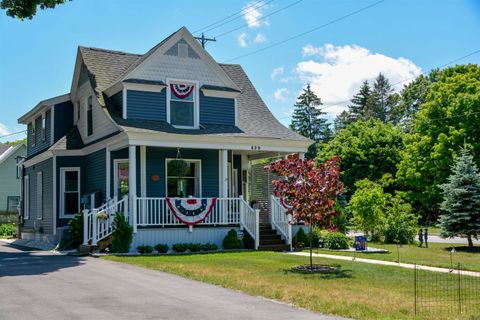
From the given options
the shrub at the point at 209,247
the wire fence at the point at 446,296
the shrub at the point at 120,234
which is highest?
the shrub at the point at 120,234

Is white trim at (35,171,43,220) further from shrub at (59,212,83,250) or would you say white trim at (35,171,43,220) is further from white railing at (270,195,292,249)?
white railing at (270,195,292,249)

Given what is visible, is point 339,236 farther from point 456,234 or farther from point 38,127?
point 38,127

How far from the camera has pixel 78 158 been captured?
25688mm

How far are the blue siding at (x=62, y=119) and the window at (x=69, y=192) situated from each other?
2.19m

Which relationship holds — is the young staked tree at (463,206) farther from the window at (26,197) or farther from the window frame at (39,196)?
the window at (26,197)

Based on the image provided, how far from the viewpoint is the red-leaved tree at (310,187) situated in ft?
50.2

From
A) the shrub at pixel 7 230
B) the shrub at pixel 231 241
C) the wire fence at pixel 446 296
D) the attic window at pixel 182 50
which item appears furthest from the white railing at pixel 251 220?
the shrub at pixel 7 230

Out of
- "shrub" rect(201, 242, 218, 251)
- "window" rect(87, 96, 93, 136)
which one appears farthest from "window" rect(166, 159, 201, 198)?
"window" rect(87, 96, 93, 136)

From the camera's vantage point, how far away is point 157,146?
21.0 m

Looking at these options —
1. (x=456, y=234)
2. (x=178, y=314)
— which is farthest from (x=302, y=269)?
(x=456, y=234)

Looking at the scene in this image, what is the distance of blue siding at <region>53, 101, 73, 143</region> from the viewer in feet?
88.7

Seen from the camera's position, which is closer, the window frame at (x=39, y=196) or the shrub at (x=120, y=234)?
the shrub at (x=120, y=234)

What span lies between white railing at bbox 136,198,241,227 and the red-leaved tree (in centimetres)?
652

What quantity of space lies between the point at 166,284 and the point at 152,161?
1054 centimetres
